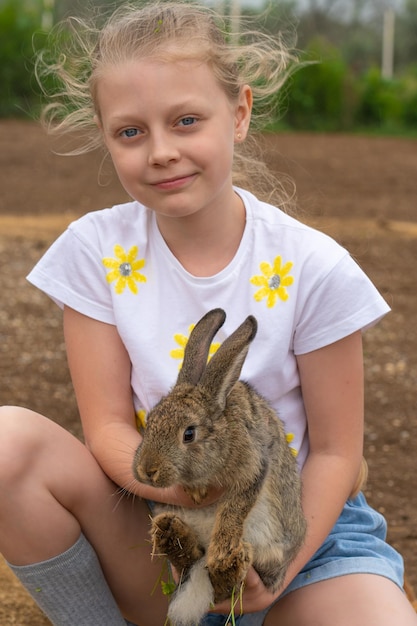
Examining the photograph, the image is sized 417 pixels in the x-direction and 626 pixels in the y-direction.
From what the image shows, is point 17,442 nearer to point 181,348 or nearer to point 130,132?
point 181,348

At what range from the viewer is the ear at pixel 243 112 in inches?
117

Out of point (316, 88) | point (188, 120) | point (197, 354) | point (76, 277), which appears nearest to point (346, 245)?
point (76, 277)

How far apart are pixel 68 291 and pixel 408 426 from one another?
247 cm

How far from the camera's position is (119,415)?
2.94 m

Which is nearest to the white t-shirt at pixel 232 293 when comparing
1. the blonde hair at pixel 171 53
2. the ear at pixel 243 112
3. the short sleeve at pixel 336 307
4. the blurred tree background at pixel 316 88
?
the short sleeve at pixel 336 307

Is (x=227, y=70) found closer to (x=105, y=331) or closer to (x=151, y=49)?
(x=151, y=49)

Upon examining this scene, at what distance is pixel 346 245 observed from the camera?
823 centimetres

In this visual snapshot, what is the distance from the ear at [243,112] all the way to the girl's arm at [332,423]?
2.23ft

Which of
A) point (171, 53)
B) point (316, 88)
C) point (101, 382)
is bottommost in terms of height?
point (316, 88)


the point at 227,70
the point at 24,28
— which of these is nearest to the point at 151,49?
the point at 227,70

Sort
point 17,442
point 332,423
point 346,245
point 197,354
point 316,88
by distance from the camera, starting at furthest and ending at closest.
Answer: point 316,88 → point 346,245 → point 332,423 → point 17,442 → point 197,354

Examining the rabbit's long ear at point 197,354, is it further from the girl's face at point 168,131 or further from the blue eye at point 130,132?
the blue eye at point 130,132

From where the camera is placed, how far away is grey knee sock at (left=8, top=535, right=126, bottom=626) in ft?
8.98

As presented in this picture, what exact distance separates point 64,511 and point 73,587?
0.22m
